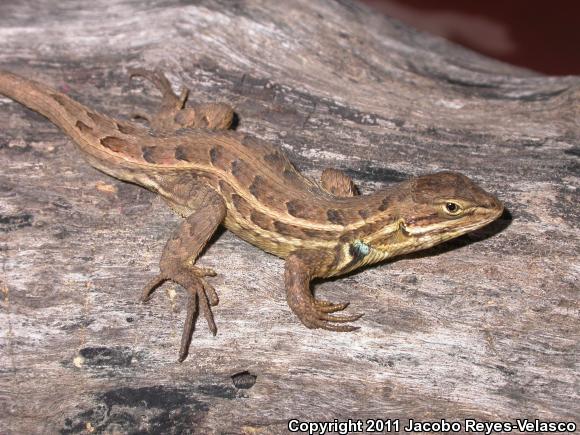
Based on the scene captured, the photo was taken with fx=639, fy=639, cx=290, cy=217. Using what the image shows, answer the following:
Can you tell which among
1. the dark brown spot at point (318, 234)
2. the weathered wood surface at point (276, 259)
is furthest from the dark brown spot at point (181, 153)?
the dark brown spot at point (318, 234)

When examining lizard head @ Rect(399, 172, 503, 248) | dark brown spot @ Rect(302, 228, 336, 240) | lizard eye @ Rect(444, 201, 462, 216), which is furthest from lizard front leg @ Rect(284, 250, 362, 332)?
lizard eye @ Rect(444, 201, 462, 216)

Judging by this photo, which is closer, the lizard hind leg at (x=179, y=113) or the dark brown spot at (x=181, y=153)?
the dark brown spot at (x=181, y=153)

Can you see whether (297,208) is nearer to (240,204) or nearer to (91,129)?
(240,204)

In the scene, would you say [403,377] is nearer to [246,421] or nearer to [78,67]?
[246,421]

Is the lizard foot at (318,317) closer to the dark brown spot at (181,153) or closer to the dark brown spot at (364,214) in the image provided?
the dark brown spot at (364,214)

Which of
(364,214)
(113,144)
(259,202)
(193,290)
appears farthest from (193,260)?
(364,214)

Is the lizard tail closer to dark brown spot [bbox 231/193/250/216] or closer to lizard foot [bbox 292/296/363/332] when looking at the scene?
dark brown spot [bbox 231/193/250/216]
